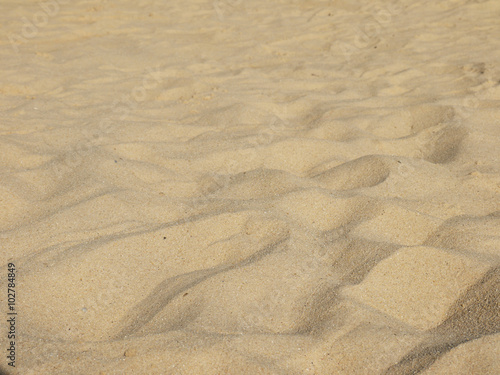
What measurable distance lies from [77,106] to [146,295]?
1.96 meters

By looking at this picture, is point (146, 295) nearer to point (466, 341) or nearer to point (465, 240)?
point (466, 341)

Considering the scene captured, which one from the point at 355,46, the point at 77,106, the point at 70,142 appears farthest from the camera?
the point at 355,46

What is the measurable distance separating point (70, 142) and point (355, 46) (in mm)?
2931

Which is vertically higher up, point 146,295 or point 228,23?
point 228,23

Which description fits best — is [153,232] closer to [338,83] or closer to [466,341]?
[466,341]

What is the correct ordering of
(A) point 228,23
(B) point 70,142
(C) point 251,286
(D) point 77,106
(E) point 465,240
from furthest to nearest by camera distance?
(A) point 228,23 → (D) point 77,106 → (B) point 70,142 → (E) point 465,240 → (C) point 251,286

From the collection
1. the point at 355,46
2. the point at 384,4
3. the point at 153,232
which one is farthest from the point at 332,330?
the point at 384,4

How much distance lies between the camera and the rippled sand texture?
138 cm

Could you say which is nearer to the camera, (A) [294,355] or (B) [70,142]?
(A) [294,355]

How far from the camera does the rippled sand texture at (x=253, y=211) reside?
1.38 meters

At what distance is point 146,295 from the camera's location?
1634 millimetres

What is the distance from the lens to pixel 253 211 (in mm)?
1971

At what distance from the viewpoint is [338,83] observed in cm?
358

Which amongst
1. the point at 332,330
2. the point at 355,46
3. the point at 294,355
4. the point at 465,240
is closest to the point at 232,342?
the point at 294,355
